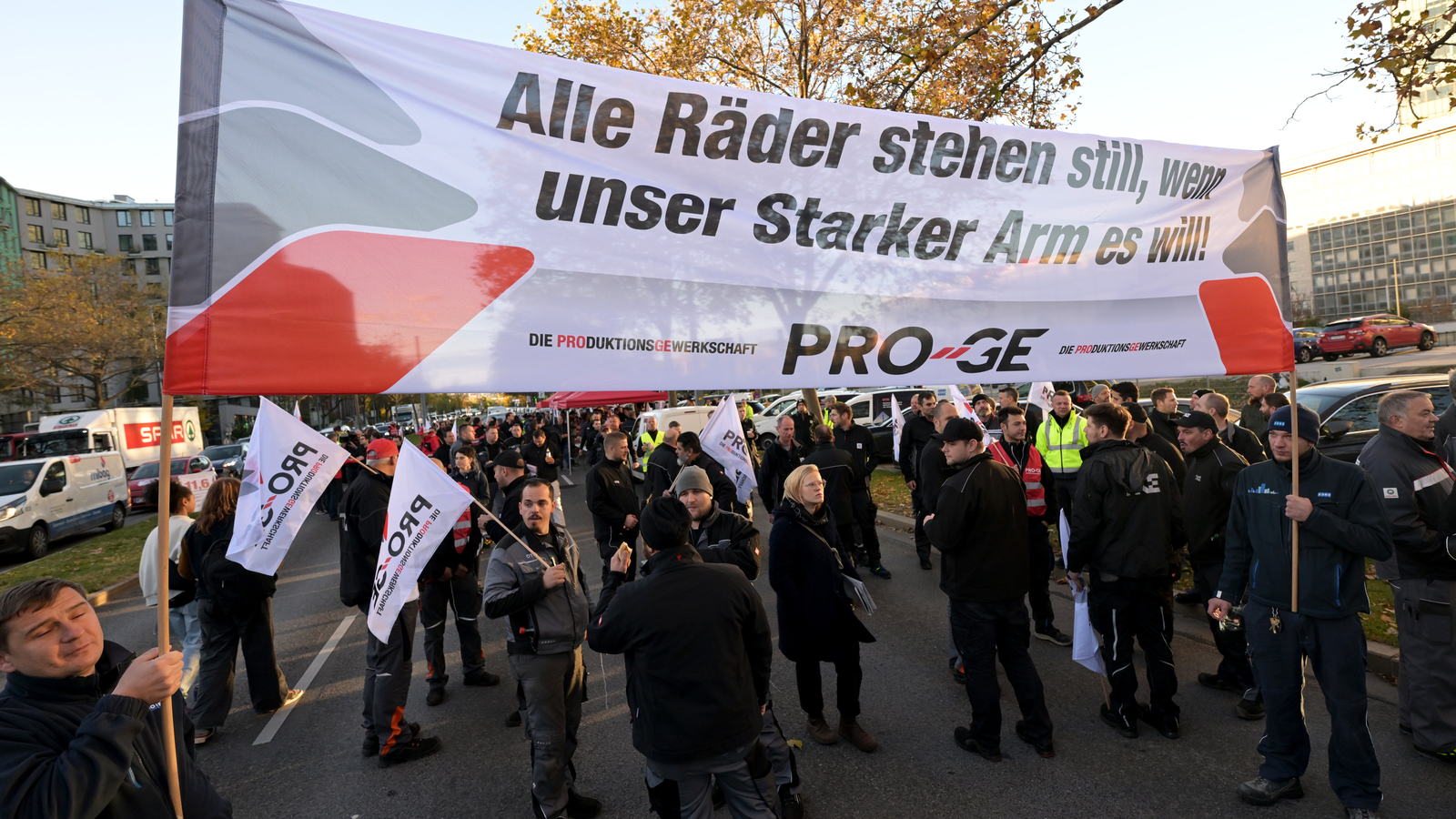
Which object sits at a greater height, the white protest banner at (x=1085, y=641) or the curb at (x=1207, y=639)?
the white protest banner at (x=1085, y=641)

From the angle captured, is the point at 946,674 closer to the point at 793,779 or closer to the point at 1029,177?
the point at 793,779

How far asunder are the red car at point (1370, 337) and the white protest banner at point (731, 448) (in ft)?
111

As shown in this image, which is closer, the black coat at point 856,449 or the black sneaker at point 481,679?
the black sneaker at point 481,679

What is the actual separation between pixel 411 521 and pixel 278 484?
31.9 inches

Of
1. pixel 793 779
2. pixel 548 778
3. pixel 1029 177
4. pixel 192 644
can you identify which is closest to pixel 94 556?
pixel 192 644

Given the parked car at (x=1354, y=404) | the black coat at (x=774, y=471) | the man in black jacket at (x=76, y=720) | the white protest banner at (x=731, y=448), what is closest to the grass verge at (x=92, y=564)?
the white protest banner at (x=731, y=448)

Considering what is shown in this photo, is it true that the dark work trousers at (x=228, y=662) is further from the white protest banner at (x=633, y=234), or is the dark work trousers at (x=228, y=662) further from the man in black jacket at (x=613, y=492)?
the white protest banner at (x=633, y=234)

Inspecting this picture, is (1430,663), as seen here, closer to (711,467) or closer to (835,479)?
(835,479)

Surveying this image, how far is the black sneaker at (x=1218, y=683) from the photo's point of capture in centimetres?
500

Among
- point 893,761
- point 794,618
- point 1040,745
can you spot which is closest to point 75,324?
point 794,618

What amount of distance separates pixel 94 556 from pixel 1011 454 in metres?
15.6

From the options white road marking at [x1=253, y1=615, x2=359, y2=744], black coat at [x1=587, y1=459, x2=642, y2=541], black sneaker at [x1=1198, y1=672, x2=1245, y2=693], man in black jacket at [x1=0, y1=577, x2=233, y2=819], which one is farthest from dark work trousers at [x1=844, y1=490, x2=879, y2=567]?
man in black jacket at [x1=0, y1=577, x2=233, y2=819]

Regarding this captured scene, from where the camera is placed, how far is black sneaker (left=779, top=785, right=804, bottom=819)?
379 centimetres

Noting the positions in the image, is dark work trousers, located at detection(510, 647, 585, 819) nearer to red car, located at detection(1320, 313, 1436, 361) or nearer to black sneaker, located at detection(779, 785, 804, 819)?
black sneaker, located at detection(779, 785, 804, 819)
